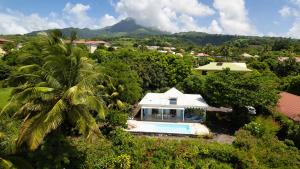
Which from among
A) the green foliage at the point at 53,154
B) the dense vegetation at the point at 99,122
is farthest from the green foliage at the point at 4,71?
the green foliage at the point at 53,154

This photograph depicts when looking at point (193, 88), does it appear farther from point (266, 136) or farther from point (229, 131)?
point (266, 136)

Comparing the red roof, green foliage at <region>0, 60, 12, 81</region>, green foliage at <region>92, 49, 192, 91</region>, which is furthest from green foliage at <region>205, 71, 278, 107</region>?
green foliage at <region>0, 60, 12, 81</region>

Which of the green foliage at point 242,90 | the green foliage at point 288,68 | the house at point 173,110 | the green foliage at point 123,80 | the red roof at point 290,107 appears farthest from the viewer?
the green foliage at point 288,68

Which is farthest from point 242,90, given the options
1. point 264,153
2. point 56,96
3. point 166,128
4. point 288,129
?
point 56,96

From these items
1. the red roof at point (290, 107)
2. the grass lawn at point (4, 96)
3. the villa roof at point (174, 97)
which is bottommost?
the grass lawn at point (4, 96)

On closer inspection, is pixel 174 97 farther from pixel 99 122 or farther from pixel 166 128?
pixel 99 122

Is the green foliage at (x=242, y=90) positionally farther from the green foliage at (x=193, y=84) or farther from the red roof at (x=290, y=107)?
the green foliage at (x=193, y=84)

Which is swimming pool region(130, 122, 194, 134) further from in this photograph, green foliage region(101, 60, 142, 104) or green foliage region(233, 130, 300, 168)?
green foliage region(233, 130, 300, 168)
